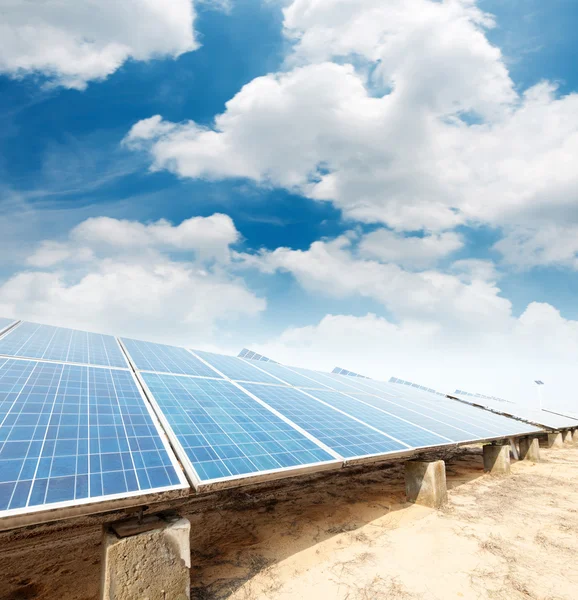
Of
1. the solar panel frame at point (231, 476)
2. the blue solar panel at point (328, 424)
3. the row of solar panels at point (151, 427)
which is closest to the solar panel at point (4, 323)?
the row of solar panels at point (151, 427)

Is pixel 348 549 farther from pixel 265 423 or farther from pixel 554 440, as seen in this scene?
pixel 554 440

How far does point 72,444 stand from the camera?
18.0 feet

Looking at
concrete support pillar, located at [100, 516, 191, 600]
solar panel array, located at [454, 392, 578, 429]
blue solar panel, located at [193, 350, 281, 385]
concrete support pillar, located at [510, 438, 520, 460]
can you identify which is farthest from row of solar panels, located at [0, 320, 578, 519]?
solar panel array, located at [454, 392, 578, 429]

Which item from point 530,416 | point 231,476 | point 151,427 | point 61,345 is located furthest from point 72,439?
point 530,416

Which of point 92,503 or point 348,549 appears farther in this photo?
point 348,549

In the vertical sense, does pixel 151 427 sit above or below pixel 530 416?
above

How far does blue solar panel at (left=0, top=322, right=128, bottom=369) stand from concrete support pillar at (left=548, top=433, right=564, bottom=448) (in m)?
27.9

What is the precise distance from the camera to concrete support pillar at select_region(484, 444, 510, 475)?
48.0ft

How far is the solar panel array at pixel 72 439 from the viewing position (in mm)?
4500

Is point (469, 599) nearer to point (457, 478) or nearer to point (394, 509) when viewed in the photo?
point (394, 509)

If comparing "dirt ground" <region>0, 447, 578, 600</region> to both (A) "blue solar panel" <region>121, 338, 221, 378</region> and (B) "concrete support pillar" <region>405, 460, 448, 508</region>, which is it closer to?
(B) "concrete support pillar" <region>405, 460, 448, 508</region>

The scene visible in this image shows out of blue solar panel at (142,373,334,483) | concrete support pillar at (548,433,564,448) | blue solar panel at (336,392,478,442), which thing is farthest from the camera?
concrete support pillar at (548,433,564,448)

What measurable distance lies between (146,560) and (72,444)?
2.14 m

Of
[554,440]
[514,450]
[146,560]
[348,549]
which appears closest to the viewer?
[146,560]
